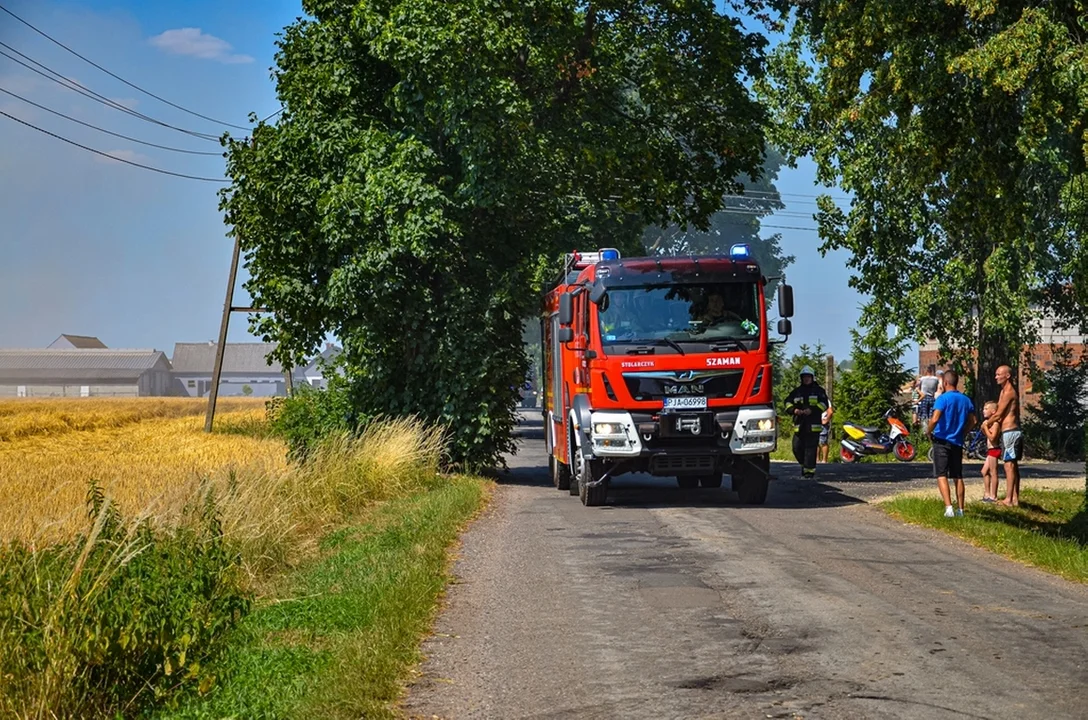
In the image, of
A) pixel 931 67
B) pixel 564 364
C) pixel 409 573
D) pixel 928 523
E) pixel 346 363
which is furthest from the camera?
pixel 346 363

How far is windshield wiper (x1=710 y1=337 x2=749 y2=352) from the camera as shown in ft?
59.8

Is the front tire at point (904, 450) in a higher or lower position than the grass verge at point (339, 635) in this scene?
higher

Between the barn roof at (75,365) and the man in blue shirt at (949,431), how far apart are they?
13235cm

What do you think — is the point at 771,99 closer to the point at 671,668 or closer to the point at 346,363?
the point at 346,363

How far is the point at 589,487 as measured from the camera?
744 inches

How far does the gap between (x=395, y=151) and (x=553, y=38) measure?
3349mm

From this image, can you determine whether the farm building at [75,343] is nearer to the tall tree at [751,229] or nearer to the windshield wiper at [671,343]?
the tall tree at [751,229]

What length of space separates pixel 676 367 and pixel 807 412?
18.9ft

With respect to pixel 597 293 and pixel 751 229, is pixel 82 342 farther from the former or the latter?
pixel 597 293

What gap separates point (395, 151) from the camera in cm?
2298

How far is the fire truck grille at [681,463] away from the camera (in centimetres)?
1836

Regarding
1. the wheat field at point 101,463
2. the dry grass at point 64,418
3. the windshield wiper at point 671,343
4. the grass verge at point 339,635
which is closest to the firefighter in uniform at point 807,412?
the windshield wiper at point 671,343

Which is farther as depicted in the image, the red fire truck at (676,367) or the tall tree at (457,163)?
the tall tree at (457,163)

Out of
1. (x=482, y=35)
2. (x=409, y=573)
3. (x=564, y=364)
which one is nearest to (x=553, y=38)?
(x=482, y=35)
